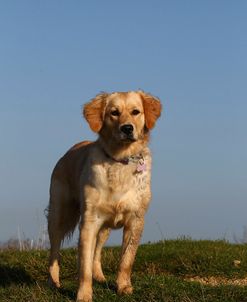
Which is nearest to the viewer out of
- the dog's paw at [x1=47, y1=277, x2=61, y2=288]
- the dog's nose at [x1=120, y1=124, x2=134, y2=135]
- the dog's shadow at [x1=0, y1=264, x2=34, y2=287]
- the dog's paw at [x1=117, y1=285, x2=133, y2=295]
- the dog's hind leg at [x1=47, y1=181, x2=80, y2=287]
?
the dog's nose at [x1=120, y1=124, x2=134, y2=135]

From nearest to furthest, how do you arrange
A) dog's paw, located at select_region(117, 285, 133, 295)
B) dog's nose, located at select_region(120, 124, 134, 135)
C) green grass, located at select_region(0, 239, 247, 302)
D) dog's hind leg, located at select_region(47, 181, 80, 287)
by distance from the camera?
1. green grass, located at select_region(0, 239, 247, 302)
2. dog's nose, located at select_region(120, 124, 134, 135)
3. dog's paw, located at select_region(117, 285, 133, 295)
4. dog's hind leg, located at select_region(47, 181, 80, 287)

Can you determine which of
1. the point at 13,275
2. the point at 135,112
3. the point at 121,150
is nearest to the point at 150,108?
the point at 135,112

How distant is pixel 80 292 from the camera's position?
7184 millimetres

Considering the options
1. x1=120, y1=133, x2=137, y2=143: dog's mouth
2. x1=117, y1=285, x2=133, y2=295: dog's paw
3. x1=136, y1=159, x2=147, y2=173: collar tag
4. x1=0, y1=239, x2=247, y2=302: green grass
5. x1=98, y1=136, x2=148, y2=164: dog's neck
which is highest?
x1=120, y1=133, x2=137, y2=143: dog's mouth

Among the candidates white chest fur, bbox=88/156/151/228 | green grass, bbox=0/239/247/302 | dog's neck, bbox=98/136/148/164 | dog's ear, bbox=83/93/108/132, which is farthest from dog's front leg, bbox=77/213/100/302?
dog's ear, bbox=83/93/108/132

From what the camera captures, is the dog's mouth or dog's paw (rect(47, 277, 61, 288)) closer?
the dog's mouth

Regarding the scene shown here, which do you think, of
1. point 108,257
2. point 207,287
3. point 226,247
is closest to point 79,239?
point 207,287

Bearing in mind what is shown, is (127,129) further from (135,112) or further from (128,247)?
(128,247)

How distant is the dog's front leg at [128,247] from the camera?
296 inches

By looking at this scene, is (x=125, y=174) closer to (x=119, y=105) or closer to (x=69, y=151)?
(x=119, y=105)

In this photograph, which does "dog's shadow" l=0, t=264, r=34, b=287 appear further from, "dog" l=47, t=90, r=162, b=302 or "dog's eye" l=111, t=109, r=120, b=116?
"dog's eye" l=111, t=109, r=120, b=116

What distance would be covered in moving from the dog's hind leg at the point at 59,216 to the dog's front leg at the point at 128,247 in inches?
52.8

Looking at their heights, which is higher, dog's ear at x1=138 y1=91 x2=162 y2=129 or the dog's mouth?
dog's ear at x1=138 y1=91 x2=162 y2=129

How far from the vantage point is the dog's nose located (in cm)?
719
